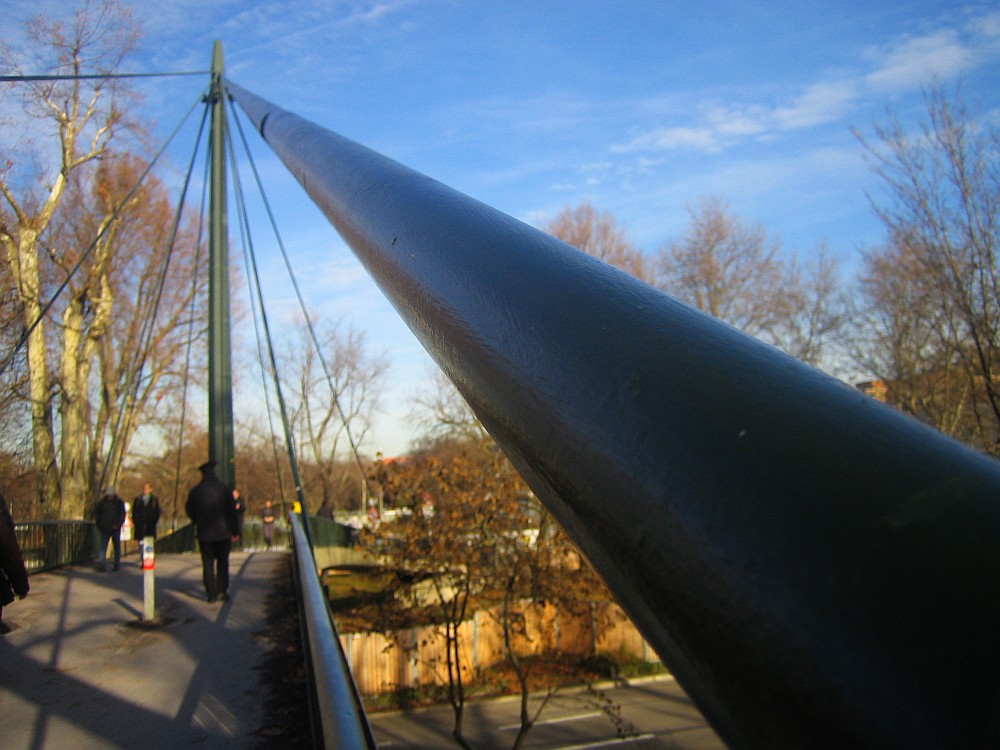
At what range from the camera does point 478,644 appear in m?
20.0

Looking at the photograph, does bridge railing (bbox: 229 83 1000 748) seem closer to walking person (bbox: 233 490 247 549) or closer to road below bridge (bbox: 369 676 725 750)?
walking person (bbox: 233 490 247 549)

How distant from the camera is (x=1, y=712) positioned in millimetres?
4133

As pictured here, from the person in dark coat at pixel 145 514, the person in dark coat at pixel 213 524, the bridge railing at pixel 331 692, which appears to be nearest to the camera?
the bridge railing at pixel 331 692

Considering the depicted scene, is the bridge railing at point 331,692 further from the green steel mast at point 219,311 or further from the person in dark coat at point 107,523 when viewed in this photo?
the green steel mast at point 219,311

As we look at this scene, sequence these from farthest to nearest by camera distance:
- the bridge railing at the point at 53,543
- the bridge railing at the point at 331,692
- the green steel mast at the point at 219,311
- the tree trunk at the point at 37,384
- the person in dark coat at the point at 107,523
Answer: the green steel mast at the point at 219,311 → the person in dark coat at the point at 107,523 → the bridge railing at the point at 53,543 → the tree trunk at the point at 37,384 → the bridge railing at the point at 331,692

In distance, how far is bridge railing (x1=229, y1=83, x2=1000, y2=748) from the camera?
50cm

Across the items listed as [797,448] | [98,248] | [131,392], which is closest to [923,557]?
[797,448]

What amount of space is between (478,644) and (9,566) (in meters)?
17.8

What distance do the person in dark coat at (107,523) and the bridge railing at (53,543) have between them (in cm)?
12

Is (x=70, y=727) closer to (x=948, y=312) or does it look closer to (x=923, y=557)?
(x=923, y=557)

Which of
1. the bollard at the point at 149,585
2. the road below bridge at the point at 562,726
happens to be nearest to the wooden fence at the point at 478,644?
the road below bridge at the point at 562,726

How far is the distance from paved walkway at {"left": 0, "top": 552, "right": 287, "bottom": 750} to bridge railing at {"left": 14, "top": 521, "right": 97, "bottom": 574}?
195 mm

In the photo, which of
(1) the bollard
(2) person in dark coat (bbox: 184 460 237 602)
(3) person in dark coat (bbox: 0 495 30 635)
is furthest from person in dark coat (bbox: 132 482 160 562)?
(3) person in dark coat (bbox: 0 495 30 635)

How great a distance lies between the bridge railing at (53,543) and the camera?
19.6 feet
